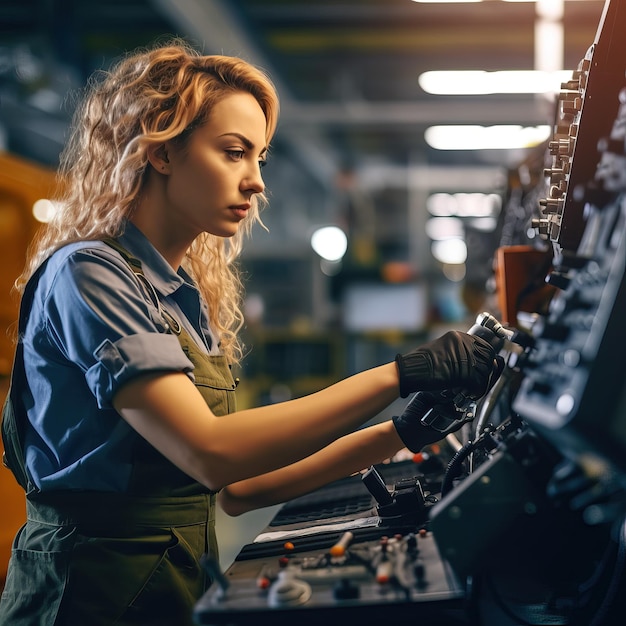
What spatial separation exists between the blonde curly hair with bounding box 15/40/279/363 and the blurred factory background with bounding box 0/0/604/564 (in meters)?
1.68

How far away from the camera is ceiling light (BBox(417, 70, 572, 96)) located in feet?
19.9

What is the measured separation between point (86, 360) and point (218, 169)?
38 cm

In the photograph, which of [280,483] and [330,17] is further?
[330,17]

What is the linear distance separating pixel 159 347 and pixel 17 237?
272 centimetres

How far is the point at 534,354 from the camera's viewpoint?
882mm

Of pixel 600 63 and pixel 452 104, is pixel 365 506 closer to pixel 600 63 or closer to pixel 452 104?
pixel 600 63


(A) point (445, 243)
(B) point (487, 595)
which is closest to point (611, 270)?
(B) point (487, 595)

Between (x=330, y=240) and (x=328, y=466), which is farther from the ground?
(x=328, y=466)

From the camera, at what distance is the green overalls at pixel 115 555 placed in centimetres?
113

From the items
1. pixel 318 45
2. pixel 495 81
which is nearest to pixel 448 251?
pixel 318 45

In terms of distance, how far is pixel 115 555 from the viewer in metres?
1.15

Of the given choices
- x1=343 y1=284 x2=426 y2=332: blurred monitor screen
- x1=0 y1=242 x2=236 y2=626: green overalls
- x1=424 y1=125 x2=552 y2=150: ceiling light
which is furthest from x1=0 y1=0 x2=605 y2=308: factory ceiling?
x1=0 y1=242 x2=236 y2=626: green overalls

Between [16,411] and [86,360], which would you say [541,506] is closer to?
[86,360]

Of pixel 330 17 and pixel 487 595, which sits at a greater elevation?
pixel 330 17
